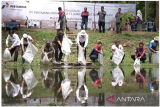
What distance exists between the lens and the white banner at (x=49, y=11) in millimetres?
23531

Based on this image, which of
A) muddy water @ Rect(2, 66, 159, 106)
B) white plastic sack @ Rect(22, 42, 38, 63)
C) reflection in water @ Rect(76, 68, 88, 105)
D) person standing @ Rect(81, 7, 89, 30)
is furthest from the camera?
person standing @ Rect(81, 7, 89, 30)

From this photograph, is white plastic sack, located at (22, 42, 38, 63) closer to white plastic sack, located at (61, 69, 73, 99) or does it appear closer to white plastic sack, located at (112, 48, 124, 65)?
white plastic sack, located at (112, 48, 124, 65)

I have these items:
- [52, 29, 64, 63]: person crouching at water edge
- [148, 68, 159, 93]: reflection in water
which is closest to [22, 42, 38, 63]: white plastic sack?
[52, 29, 64, 63]: person crouching at water edge

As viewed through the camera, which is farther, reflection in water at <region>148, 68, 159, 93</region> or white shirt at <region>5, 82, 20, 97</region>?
reflection in water at <region>148, 68, 159, 93</region>

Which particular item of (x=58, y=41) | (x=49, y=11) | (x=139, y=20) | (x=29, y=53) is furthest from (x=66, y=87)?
(x=139, y=20)

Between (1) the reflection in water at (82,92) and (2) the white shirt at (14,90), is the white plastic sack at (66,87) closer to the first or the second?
(1) the reflection in water at (82,92)

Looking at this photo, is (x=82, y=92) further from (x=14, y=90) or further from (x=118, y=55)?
(x=118, y=55)

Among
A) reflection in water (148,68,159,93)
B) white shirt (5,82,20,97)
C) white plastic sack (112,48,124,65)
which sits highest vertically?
white plastic sack (112,48,124,65)

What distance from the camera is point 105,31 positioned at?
23.5 m

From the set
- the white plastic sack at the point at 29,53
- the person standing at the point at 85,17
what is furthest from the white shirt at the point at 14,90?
the person standing at the point at 85,17

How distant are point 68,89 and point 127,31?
1525 centimetres

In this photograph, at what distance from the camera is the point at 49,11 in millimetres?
23891

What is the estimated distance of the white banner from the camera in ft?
77.2

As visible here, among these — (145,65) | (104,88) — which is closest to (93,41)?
(145,65)
